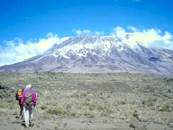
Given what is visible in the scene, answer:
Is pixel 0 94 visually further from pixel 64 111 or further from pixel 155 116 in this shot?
pixel 155 116

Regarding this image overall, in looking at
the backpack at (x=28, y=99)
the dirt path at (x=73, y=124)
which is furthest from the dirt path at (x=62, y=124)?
the backpack at (x=28, y=99)

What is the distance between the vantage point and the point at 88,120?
17.9m

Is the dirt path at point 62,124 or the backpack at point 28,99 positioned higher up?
the backpack at point 28,99

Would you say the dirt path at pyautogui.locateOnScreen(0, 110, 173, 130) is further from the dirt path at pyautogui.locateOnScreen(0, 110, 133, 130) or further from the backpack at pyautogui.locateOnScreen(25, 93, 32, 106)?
the backpack at pyautogui.locateOnScreen(25, 93, 32, 106)

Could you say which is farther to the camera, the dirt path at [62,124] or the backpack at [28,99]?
the dirt path at [62,124]

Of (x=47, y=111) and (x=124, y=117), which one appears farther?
(x=47, y=111)

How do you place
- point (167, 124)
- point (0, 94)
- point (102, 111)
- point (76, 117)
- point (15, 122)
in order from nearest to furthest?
point (15, 122) < point (167, 124) < point (76, 117) < point (102, 111) < point (0, 94)

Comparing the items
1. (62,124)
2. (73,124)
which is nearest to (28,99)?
(62,124)

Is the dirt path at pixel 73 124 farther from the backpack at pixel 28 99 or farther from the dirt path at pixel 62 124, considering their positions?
the backpack at pixel 28 99

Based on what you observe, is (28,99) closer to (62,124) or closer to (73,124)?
(62,124)

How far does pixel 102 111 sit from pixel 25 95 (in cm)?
823

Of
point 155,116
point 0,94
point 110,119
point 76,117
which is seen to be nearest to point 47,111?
point 76,117

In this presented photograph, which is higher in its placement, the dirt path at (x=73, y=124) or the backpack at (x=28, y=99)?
the backpack at (x=28, y=99)

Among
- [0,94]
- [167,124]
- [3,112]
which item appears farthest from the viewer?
[0,94]
